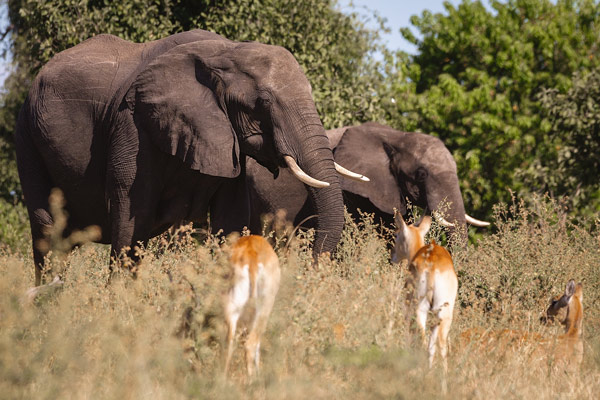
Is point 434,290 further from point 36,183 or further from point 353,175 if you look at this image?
point 36,183

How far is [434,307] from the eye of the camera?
19.2 ft

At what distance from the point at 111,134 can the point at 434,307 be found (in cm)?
308

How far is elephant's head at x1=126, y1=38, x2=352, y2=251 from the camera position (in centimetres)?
675

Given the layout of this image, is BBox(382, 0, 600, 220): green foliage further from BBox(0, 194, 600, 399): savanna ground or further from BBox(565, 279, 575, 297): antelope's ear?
BBox(0, 194, 600, 399): savanna ground

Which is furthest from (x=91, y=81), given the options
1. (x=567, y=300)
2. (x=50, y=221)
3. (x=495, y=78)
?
(x=495, y=78)

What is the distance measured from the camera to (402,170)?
11.0 metres

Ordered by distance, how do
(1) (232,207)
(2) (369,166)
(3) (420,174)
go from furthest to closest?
(2) (369,166)
(3) (420,174)
(1) (232,207)

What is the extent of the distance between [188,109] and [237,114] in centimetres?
42

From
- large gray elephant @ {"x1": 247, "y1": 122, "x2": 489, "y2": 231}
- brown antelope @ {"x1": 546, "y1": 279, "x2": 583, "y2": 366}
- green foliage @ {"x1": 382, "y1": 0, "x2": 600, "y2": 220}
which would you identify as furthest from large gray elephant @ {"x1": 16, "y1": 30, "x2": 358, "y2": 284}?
green foliage @ {"x1": 382, "y1": 0, "x2": 600, "y2": 220}

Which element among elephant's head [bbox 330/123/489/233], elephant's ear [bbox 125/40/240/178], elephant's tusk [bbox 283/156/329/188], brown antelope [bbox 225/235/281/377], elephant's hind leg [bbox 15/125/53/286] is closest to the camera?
brown antelope [bbox 225/235/281/377]

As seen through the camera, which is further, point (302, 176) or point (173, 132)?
point (173, 132)

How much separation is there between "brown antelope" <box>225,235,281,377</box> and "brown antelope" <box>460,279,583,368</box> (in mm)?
1501

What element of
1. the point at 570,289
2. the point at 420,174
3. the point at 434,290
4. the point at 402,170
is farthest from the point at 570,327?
the point at 402,170

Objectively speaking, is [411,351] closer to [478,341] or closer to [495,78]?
[478,341]
